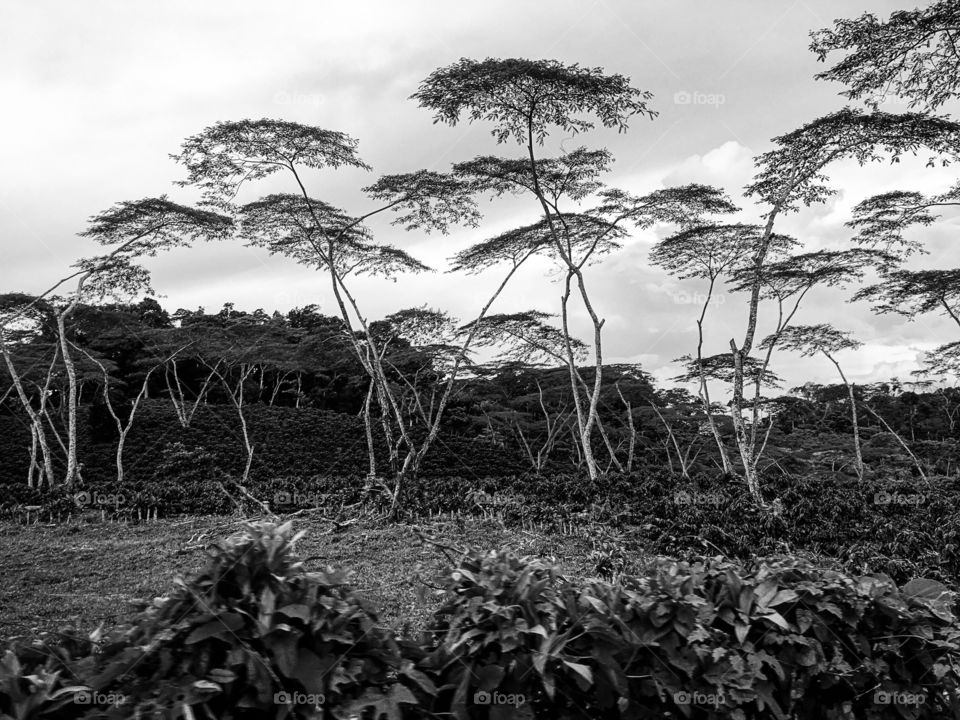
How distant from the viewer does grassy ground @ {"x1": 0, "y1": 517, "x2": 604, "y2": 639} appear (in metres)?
6.01

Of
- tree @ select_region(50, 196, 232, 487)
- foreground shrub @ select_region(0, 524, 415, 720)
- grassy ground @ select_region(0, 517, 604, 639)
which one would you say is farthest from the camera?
tree @ select_region(50, 196, 232, 487)

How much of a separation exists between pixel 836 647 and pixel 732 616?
18.7 inches

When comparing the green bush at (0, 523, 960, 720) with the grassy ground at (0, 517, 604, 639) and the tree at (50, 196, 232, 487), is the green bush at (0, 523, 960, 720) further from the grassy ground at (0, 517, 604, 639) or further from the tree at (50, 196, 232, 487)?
the tree at (50, 196, 232, 487)

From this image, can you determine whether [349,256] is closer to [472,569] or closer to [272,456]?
[272,456]

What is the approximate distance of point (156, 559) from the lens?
26.4ft

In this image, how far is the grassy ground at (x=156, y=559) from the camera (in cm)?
601

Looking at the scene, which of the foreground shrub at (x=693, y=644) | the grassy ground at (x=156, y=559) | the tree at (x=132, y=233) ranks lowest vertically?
the grassy ground at (x=156, y=559)

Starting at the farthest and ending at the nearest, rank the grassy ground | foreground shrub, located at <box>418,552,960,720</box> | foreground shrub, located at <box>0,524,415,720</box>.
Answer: the grassy ground, foreground shrub, located at <box>418,552,960,720</box>, foreground shrub, located at <box>0,524,415,720</box>

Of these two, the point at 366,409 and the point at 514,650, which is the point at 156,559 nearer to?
the point at 514,650

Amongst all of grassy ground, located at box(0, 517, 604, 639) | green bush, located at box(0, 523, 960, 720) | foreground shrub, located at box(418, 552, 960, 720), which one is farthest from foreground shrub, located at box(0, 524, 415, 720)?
grassy ground, located at box(0, 517, 604, 639)

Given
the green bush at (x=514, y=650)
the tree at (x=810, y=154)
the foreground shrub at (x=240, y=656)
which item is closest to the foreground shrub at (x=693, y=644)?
the green bush at (x=514, y=650)

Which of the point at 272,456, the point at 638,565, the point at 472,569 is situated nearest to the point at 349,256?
the point at 272,456

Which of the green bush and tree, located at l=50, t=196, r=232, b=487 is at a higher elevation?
tree, located at l=50, t=196, r=232, b=487

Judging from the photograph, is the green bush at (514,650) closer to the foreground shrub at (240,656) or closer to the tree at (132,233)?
the foreground shrub at (240,656)
